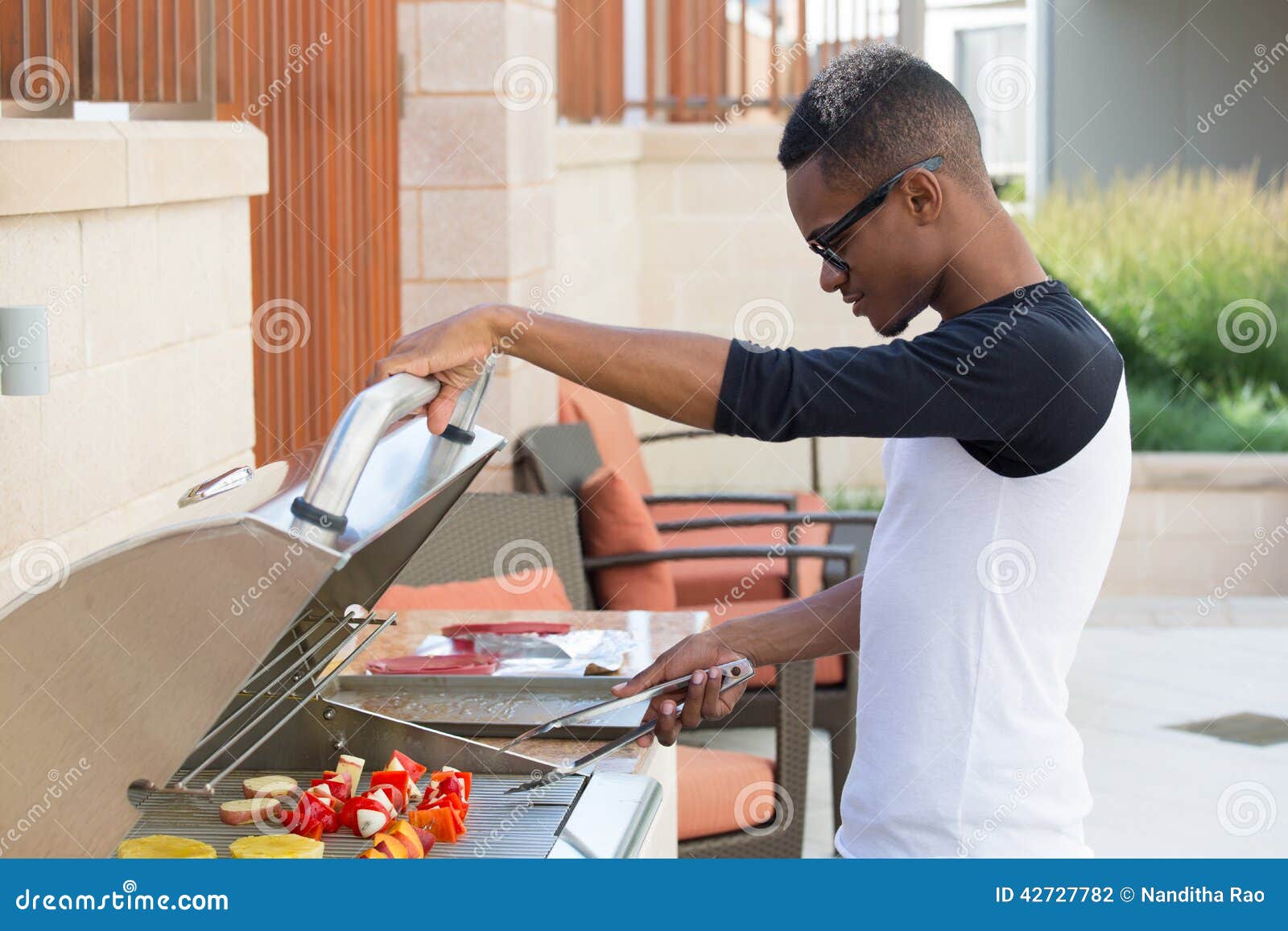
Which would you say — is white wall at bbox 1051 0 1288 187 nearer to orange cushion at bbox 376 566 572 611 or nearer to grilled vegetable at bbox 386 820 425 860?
orange cushion at bbox 376 566 572 611

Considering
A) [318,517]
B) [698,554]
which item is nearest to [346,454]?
[318,517]

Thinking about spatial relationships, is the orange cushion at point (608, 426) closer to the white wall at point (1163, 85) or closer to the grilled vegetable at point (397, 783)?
the grilled vegetable at point (397, 783)

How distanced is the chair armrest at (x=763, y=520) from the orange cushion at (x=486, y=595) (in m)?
0.99

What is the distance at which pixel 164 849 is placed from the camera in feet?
5.32

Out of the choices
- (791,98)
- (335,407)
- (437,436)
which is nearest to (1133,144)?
(791,98)

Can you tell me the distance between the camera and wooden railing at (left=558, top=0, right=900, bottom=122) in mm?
7516

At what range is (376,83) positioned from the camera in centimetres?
452

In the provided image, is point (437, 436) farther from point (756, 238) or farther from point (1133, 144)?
point (1133, 144)

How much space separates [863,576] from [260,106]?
224cm

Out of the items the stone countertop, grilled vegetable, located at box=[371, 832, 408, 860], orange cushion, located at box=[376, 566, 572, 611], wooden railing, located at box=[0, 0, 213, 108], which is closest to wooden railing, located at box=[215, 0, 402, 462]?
wooden railing, located at box=[0, 0, 213, 108]

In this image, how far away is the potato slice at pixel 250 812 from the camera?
5.77 ft

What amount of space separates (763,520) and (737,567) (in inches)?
16.8

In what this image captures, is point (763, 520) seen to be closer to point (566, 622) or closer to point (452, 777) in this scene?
point (566, 622)
